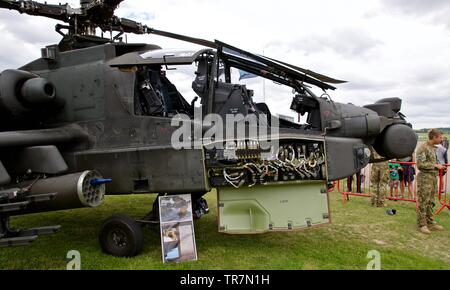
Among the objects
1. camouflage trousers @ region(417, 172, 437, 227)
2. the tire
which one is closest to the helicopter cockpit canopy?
the tire

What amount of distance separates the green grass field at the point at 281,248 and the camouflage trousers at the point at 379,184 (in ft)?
3.57

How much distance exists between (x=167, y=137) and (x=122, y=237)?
1.58 meters

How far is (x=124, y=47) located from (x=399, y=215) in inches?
263

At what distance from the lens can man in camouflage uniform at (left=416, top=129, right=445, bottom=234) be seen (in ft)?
22.5

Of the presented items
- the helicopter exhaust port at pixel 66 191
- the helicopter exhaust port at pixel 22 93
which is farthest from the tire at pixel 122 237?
the helicopter exhaust port at pixel 22 93

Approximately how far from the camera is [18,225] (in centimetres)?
801

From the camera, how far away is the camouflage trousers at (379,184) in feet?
30.1

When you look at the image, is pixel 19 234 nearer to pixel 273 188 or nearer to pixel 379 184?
pixel 273 188

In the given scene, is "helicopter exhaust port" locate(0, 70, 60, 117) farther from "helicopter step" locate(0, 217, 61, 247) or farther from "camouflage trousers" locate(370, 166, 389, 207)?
"camouflage trousers" locate(370, 166, 389, 207)

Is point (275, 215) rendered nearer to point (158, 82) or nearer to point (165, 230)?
point (165, 230)

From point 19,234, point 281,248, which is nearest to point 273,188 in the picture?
point 281,248

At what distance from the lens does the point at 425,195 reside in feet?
22.6

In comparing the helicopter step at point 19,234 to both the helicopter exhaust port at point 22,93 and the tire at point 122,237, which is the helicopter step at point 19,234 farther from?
the helicopter exhaust port at point 22,93

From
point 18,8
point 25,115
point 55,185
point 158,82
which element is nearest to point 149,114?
point 158,82
